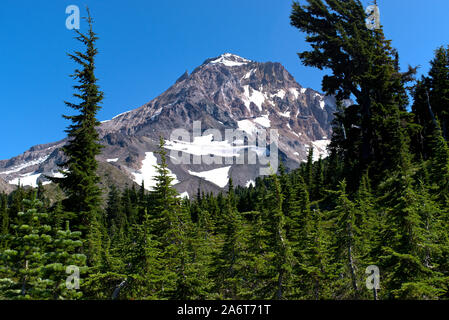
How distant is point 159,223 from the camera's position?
19734 mm

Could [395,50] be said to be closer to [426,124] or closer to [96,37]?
[426,124]

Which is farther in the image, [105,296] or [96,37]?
[96,37]

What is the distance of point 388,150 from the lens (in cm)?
3872

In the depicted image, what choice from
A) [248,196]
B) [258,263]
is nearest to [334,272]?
[258,263]

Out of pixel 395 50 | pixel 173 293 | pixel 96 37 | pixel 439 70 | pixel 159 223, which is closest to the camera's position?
pixel 173 293

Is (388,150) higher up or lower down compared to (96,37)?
lower down

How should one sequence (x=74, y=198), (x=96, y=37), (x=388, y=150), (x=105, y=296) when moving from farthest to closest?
(x=388, y=150) < (x=96, y=37) < (x=74, y=198) < (x=105, y=296)

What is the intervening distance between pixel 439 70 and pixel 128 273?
56798 millimetres

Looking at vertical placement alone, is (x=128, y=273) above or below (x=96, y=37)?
below

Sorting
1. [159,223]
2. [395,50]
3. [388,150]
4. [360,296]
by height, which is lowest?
[360,296]

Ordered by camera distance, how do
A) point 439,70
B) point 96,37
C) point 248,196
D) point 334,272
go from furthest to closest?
point 248,196 → point 439,70 → point 96,37 → point 334,272

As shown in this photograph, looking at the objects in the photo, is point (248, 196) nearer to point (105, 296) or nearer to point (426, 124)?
point (426, 124)
